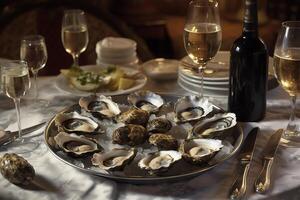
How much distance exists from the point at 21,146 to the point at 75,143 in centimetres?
15

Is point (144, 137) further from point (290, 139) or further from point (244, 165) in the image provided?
point (290, 139)

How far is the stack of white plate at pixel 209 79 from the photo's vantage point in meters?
1.34

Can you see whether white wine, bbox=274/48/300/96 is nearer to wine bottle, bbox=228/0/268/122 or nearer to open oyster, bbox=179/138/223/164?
wine bottle, bbox=228/0/268/122

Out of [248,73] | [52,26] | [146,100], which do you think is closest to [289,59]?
[248,73]

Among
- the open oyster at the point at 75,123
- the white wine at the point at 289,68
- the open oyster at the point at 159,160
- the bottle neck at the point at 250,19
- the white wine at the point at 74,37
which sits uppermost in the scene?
the bottle neck at the point at 250,19

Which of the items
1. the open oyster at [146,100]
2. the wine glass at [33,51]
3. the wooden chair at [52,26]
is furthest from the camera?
the wooden chair at [52,26]

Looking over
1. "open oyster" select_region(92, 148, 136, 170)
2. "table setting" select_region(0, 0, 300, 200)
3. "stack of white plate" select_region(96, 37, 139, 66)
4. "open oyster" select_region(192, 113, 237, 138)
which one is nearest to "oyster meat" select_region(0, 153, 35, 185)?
"table setting" select_region(0, 0, 300, 200)

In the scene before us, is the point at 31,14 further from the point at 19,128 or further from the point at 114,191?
the point at 114,191

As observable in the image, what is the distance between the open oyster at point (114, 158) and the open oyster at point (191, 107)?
0.21 m

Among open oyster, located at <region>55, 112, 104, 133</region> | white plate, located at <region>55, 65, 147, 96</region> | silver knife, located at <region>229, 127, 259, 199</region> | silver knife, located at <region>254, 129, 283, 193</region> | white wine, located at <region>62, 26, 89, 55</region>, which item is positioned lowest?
white plate, located at <region>55, 65, 147, 96</region>

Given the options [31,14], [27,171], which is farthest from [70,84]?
[31,14]

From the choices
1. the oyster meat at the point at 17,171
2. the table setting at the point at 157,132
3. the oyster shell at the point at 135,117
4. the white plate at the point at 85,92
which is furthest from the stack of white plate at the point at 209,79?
the oyster meat at the point at 17,171

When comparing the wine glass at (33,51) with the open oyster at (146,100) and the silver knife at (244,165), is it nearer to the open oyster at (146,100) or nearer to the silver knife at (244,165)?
the open oyster at (146,100)

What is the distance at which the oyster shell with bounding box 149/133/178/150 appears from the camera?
962 millimetres
